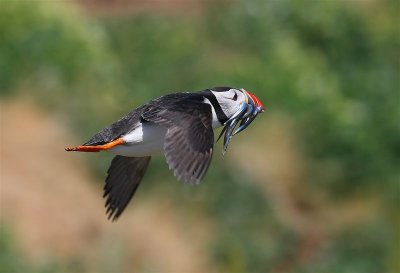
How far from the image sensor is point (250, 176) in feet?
57.2

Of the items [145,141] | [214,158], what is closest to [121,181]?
[145,141]

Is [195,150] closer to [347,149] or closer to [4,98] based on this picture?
[4,98]

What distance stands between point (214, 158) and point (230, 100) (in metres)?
8.25

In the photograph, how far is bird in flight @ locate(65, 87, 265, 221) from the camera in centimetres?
824

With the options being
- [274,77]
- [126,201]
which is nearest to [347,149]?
[274,77]

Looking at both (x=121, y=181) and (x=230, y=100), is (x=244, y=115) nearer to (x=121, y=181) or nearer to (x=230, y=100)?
(x=230, y=100)

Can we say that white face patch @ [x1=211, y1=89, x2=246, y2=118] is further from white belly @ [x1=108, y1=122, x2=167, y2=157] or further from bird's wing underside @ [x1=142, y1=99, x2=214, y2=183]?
white belly @ [x1=108, y1=122, x2=167, y2=157]

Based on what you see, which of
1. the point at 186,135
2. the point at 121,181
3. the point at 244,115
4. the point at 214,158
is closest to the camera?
the point at 186,135

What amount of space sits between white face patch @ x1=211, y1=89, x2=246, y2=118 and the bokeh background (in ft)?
20.2

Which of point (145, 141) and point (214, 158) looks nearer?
point (145, 141)

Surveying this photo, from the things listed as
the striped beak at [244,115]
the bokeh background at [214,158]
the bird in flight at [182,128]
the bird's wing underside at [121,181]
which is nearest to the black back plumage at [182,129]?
the bird in flight at [182,128]

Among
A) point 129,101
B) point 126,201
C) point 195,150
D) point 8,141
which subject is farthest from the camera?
point 129,101

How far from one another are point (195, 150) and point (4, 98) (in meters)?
9.26

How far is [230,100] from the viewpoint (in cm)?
884
